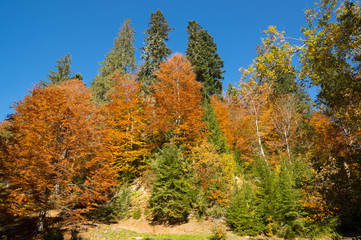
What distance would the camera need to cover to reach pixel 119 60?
3394cm

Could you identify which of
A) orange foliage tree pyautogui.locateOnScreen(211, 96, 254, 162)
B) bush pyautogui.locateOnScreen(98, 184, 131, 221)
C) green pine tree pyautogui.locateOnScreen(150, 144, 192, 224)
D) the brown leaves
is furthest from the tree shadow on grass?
orange foliage tree pyautogui.locateOnScreen(211, 96, 254, 162)

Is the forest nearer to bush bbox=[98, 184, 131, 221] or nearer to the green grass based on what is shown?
bush bbox=[98, 184, 131, 221]

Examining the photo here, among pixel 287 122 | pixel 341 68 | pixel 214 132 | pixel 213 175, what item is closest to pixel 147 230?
pixel 213 175

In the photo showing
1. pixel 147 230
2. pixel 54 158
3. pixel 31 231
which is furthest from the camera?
pixel 147 230

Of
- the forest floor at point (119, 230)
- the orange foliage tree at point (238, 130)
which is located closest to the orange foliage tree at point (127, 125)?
the forest floor at point (119, 230)

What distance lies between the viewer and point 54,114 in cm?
1247

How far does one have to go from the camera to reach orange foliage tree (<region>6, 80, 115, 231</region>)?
10328 mm

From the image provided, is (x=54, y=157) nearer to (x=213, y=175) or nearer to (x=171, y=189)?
(x=171, y=189)

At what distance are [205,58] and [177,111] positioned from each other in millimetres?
17298

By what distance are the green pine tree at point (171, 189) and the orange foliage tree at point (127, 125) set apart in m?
3.06

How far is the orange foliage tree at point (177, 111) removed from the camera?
61.3 feet

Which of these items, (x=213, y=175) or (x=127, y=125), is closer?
(x=213, y=175)

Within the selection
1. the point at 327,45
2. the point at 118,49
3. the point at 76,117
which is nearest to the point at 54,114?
the point at 76,117

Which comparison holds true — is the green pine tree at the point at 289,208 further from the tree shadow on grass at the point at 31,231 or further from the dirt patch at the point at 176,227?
the tree shadow on grass at the point at 31,231
